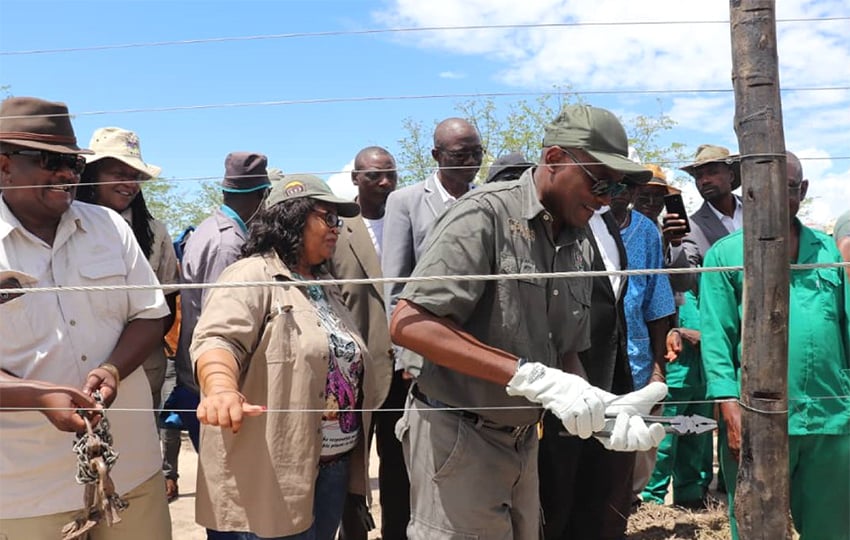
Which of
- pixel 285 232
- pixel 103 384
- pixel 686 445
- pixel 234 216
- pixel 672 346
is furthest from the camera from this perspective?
pixel 686 445

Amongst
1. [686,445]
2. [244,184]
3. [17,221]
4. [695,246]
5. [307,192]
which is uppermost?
[244,184]

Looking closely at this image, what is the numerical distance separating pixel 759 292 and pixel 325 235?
1.43m

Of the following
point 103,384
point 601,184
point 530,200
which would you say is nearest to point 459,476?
point 530,200

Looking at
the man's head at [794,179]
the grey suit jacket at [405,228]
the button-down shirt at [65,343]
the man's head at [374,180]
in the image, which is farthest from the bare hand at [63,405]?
the man's head at [794,179]

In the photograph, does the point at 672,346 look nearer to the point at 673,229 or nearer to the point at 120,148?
the point at 673,229

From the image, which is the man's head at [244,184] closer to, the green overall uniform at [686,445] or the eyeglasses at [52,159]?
the eyeglasses at [52,159]

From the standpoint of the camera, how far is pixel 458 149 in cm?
379

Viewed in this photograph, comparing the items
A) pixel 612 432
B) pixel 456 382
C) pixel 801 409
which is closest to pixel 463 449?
pixel 456 382

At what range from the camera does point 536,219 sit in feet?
7.48

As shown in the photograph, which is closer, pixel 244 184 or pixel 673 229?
pixel 244 184

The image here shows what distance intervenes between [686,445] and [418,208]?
2.44 meters

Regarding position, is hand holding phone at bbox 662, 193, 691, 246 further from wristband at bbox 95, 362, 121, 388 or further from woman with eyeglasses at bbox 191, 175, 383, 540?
wristband at bbox 95, 362, 121, 388

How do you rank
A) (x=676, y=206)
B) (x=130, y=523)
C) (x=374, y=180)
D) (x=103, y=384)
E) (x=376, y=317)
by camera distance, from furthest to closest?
(x=374, y=180)
(x=676, y=206)
(x=376, y=317)
(x=130, y=523)
(x=103, y=384)

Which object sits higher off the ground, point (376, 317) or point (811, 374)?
point (376, 317)
